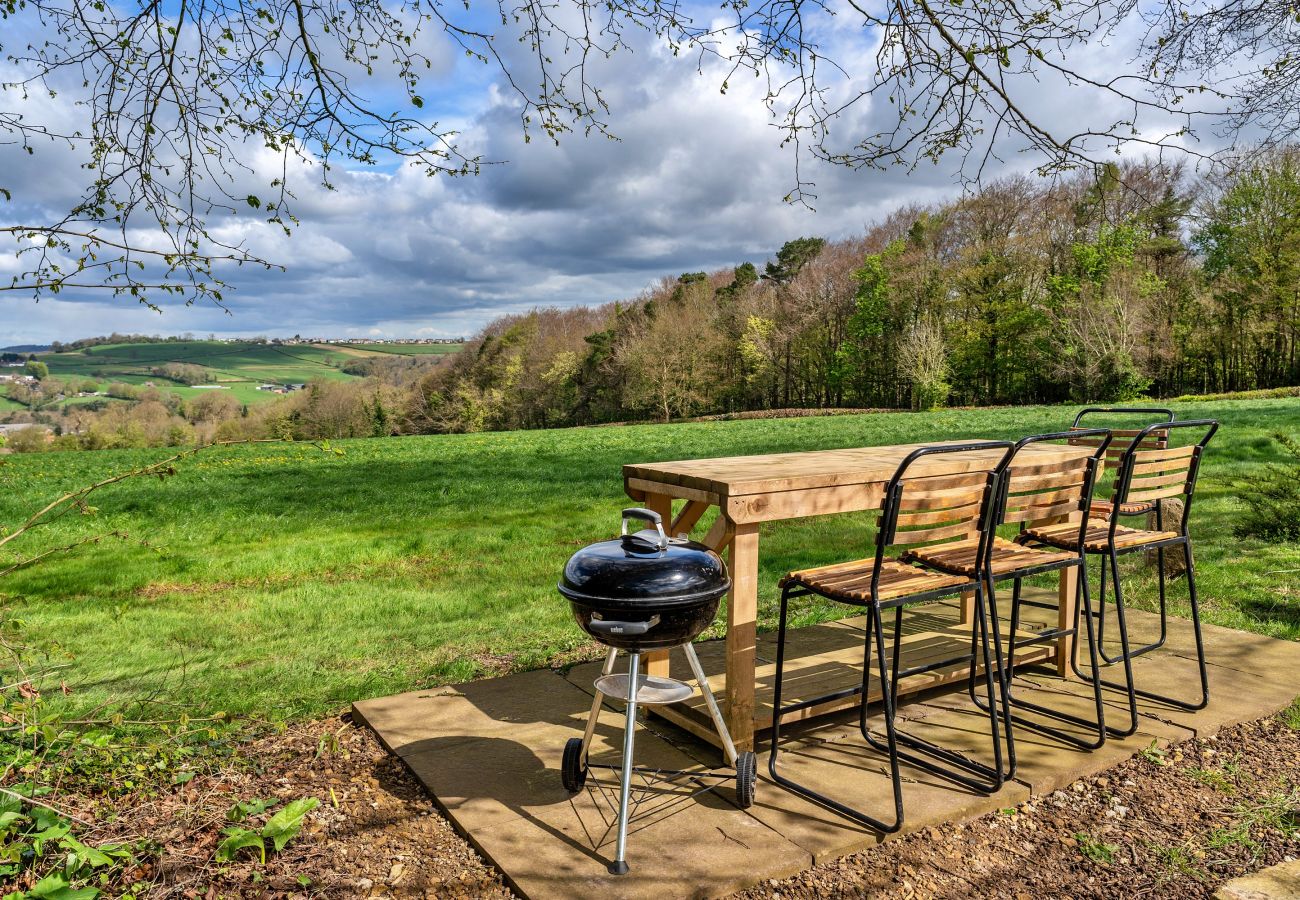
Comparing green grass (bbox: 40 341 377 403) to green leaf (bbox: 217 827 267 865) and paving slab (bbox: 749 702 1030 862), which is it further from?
paving slab (bbox: 749 702 1030 862)

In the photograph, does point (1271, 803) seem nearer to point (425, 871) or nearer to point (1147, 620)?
point (1147, 620)

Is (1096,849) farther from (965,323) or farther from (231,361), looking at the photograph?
(231,361)

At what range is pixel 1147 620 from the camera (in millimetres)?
5543

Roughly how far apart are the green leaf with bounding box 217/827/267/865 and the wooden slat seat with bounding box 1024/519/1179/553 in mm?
3636

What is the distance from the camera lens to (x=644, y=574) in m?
2.68

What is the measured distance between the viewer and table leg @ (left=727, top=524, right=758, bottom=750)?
127 inches

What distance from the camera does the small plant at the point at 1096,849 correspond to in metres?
2.86

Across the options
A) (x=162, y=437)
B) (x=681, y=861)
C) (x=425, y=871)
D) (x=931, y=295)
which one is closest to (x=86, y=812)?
(x=425, y=871)

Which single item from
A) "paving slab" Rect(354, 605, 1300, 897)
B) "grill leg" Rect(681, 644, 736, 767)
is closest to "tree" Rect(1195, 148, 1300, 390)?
"paving slab" Rect(354, 605, 1300, 897)

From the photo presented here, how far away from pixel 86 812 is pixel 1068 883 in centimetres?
340

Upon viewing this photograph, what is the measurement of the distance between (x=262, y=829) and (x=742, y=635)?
1856mm

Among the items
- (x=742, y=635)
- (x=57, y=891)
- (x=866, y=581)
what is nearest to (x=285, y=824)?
(x=57, y=891)

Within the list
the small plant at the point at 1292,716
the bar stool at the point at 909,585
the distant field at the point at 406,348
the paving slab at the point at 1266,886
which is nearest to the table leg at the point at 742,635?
the bar stool at the point at 909,585

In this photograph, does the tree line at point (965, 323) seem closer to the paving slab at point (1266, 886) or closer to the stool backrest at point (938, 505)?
the stool backrest at point (938, 505)
